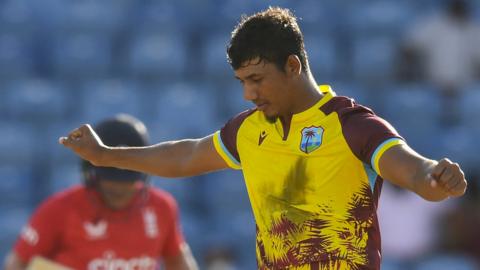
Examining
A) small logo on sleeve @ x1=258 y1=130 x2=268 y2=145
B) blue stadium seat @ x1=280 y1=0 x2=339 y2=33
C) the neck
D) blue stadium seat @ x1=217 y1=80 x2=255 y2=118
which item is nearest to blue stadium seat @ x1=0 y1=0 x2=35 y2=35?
blue stadium seat @ x1=217 y1=80 x2=255 y2=118

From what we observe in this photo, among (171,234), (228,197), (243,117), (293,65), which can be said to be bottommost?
(228,197)

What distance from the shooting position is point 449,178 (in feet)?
11.7

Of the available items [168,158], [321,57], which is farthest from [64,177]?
[168,158]

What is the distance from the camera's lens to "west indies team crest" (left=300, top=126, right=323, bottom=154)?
13.8 ft

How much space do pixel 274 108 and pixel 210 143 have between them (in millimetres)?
505

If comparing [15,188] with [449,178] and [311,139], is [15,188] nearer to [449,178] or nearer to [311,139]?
[311,139]

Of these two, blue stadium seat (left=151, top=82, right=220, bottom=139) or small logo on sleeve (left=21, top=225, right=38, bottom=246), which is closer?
small logo on sleeve (left=21, top=225, right=38, bottom=246)

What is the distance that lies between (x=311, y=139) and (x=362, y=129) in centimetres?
24

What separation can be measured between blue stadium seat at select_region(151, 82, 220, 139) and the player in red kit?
3.72 m

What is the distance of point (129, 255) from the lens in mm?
6191

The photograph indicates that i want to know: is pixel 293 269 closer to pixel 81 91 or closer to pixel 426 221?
pixel 426 221

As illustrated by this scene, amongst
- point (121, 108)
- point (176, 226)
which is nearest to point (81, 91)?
point (121, 108)

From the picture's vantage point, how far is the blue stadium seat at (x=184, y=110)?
10133 mm

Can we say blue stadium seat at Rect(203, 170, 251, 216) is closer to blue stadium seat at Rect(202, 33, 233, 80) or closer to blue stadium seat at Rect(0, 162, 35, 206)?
blue stadium seat at Rect(202, 33, 233, 80)
